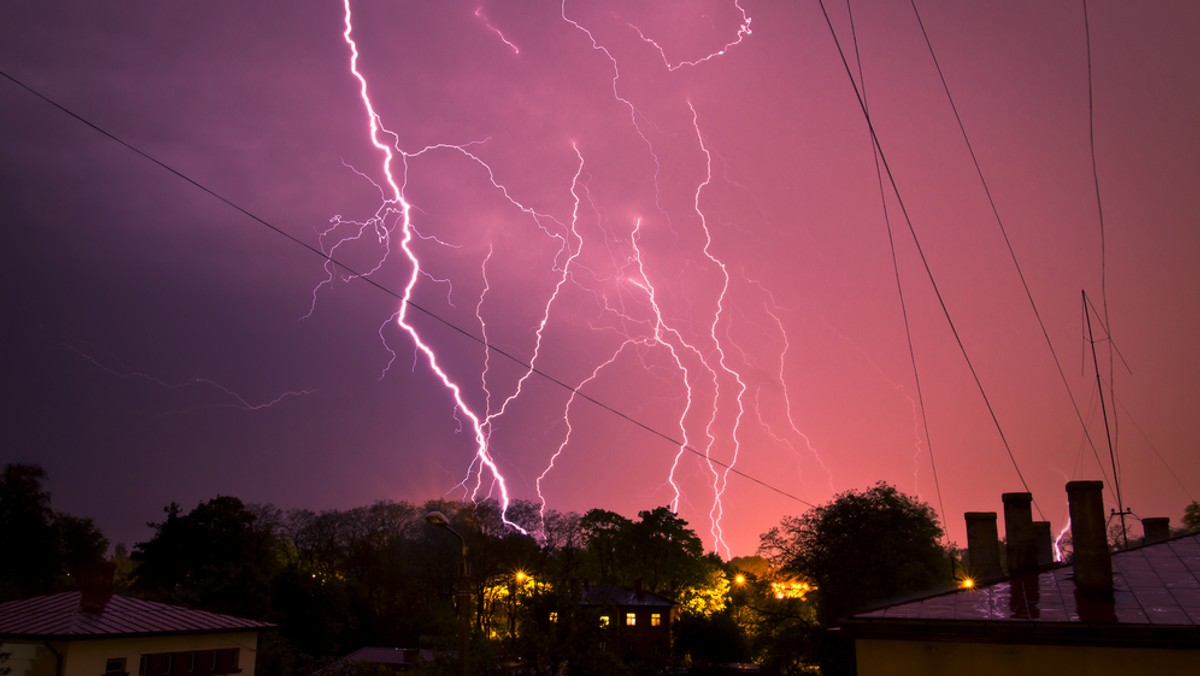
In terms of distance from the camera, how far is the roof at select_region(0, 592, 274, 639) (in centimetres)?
2062

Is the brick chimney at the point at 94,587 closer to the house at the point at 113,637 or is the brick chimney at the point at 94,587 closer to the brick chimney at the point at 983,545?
the house at the point at 113,637

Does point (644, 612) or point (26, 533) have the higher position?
point (26, 533)

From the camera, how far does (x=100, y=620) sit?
21906mm

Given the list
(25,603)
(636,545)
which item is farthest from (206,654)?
(636,545)

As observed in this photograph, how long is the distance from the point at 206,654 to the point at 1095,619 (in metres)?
23.0

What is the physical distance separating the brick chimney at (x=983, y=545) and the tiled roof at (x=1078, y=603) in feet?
9.62

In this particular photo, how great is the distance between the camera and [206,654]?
24.2m

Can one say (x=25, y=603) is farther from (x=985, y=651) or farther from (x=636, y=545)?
(x=636, y=545)

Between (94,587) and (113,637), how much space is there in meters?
2.47

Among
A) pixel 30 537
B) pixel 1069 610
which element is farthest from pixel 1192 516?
pixel 30 537

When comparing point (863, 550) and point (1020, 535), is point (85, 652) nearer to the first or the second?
point (1020, 535)

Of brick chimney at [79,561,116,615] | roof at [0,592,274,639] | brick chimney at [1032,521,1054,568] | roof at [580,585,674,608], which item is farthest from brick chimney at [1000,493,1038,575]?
roof at [580,585,674,608]

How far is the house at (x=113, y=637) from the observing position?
796 inches

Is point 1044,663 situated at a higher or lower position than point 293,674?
higher
